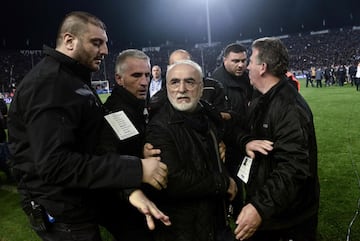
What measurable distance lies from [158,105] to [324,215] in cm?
300

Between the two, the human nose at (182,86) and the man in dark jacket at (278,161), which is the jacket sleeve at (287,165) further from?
the human nose at (182,86)

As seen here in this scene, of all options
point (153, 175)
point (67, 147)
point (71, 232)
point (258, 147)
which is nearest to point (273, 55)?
point (258, 147)

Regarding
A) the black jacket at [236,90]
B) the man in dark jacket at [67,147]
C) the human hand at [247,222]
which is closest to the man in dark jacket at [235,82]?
the black jacket at [236,90]

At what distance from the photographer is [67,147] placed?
1.55m

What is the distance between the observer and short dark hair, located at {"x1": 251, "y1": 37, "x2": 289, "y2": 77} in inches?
86.9

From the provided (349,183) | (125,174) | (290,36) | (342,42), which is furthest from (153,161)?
(290,36)

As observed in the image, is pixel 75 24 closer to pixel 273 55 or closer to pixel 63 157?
pixel 63 157

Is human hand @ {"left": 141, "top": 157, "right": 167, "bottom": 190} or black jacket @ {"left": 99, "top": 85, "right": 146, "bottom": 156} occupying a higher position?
black jacket @ {"left": 99, "top": 85, "right": 146, "bottom": 156}

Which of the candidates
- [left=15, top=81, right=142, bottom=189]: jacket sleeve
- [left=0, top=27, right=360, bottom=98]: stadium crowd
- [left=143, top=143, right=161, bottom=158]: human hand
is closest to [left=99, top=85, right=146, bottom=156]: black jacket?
[left=143, top=143, right=161, bottom=158]: human hand

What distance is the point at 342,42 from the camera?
157 ft

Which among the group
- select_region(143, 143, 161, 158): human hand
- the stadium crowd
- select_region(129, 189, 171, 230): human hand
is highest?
the stadium crowd

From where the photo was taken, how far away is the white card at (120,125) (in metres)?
1.86

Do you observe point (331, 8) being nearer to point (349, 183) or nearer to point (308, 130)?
point (349, 183)

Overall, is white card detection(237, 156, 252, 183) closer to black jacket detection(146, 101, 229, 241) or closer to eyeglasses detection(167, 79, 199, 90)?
black jacket detection(146, 101, 229, 241)
